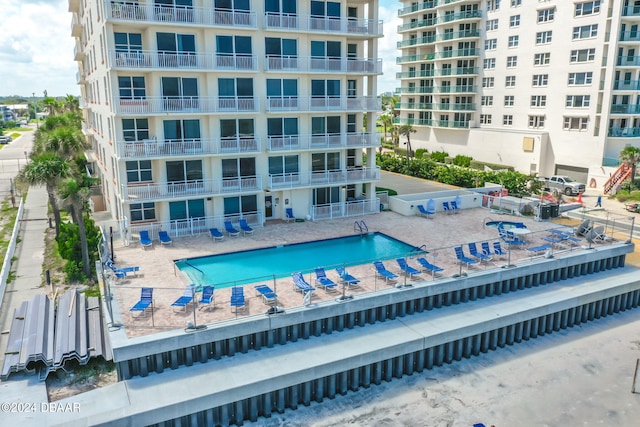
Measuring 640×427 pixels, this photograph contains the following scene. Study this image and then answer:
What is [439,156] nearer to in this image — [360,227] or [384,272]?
[360,227]

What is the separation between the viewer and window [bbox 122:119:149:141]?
27.8 m

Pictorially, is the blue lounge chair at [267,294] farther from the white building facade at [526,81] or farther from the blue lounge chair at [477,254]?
the white building facade at [526,81]

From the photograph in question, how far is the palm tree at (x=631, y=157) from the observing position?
40469 millimetres

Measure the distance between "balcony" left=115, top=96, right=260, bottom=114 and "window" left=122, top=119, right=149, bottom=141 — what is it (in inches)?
47.9

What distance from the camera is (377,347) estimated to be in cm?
1792

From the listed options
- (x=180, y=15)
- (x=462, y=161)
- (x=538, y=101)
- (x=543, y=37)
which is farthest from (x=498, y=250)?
(x=543, y=37)

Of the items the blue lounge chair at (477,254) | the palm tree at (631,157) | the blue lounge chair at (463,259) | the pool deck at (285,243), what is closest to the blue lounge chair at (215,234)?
the pool deck at (285,243)

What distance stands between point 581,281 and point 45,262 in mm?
28343

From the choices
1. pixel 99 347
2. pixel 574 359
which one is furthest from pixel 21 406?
pixel 574 359

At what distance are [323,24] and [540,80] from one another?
29534 millimetres

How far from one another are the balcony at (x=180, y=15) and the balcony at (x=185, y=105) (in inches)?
159

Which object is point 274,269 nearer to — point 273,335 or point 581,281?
point 273,335

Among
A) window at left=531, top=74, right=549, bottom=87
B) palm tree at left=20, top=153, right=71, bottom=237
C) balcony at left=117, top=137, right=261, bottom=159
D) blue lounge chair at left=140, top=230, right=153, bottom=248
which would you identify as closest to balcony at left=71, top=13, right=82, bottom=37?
balcony at left=117, top=137, right=261, bottom=159

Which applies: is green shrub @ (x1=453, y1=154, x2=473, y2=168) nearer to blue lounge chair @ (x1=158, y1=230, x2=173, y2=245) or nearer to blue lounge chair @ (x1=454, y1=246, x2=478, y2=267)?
blue lounge chair @ (x1=454, y1=246, x2=478, y2=267)
